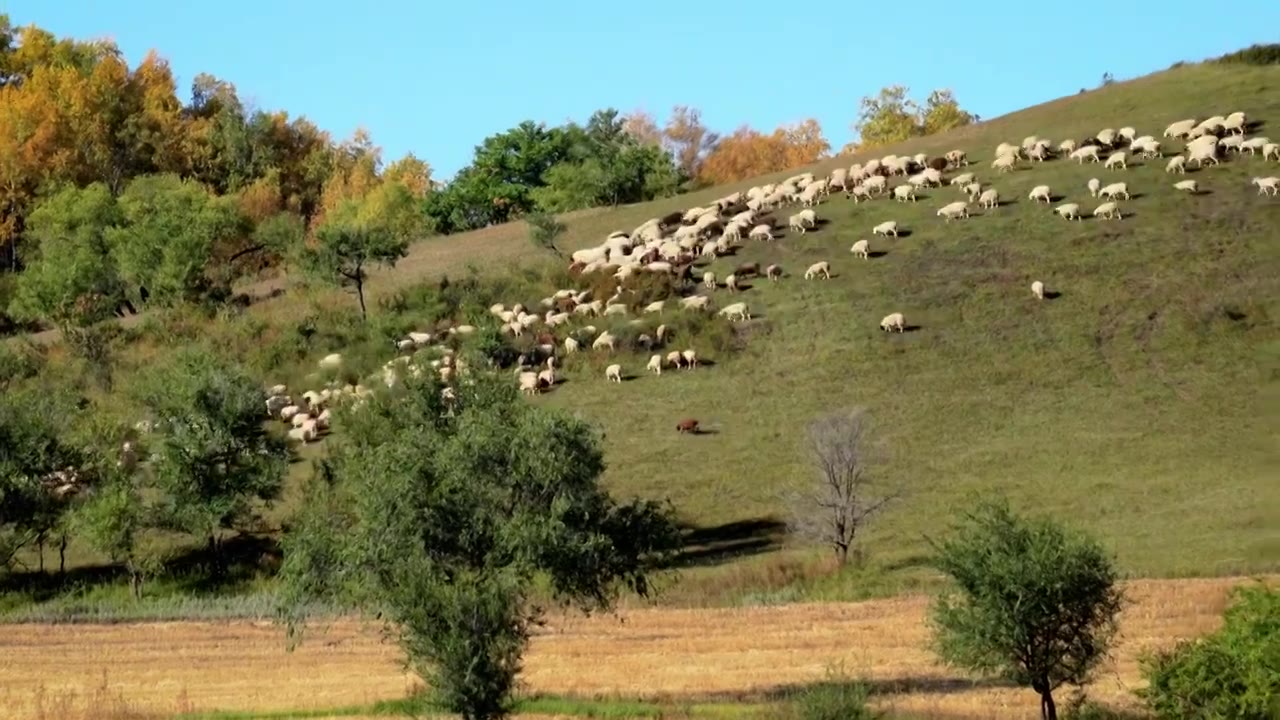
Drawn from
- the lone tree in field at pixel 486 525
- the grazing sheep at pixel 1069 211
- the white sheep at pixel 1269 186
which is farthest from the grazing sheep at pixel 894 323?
the lone tree in field at pixel 486 525

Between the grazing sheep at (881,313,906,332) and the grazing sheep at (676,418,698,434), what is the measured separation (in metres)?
11.5

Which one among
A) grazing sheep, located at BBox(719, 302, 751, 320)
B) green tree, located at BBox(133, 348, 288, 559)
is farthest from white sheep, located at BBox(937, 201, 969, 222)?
green tree, located at BBox(133, 348, 288, 559)

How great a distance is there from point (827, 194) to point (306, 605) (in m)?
61.8

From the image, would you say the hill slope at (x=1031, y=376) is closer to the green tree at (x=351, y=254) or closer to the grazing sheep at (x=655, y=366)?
the grazing sheep at (x=655, y=366)

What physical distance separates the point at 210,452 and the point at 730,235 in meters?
33.1

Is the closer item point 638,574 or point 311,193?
point 638,574

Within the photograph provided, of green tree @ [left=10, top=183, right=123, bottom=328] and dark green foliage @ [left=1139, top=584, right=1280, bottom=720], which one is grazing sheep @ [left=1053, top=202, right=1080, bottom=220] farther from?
dark green foliage @ [left=1139, top=584, right=1280, bottom=720]

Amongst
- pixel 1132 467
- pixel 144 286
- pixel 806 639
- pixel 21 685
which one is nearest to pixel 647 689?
pixel 806 639

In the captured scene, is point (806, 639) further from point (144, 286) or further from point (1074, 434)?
point (144, 286)

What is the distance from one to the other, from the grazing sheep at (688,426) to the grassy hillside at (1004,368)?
67 cm

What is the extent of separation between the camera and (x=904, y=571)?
4834 centimetres

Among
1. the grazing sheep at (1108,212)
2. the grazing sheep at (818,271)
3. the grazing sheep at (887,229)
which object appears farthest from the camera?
the grazing sheep at (887,229)

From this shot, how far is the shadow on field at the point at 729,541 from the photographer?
178 feet

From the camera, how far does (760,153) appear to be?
158m
